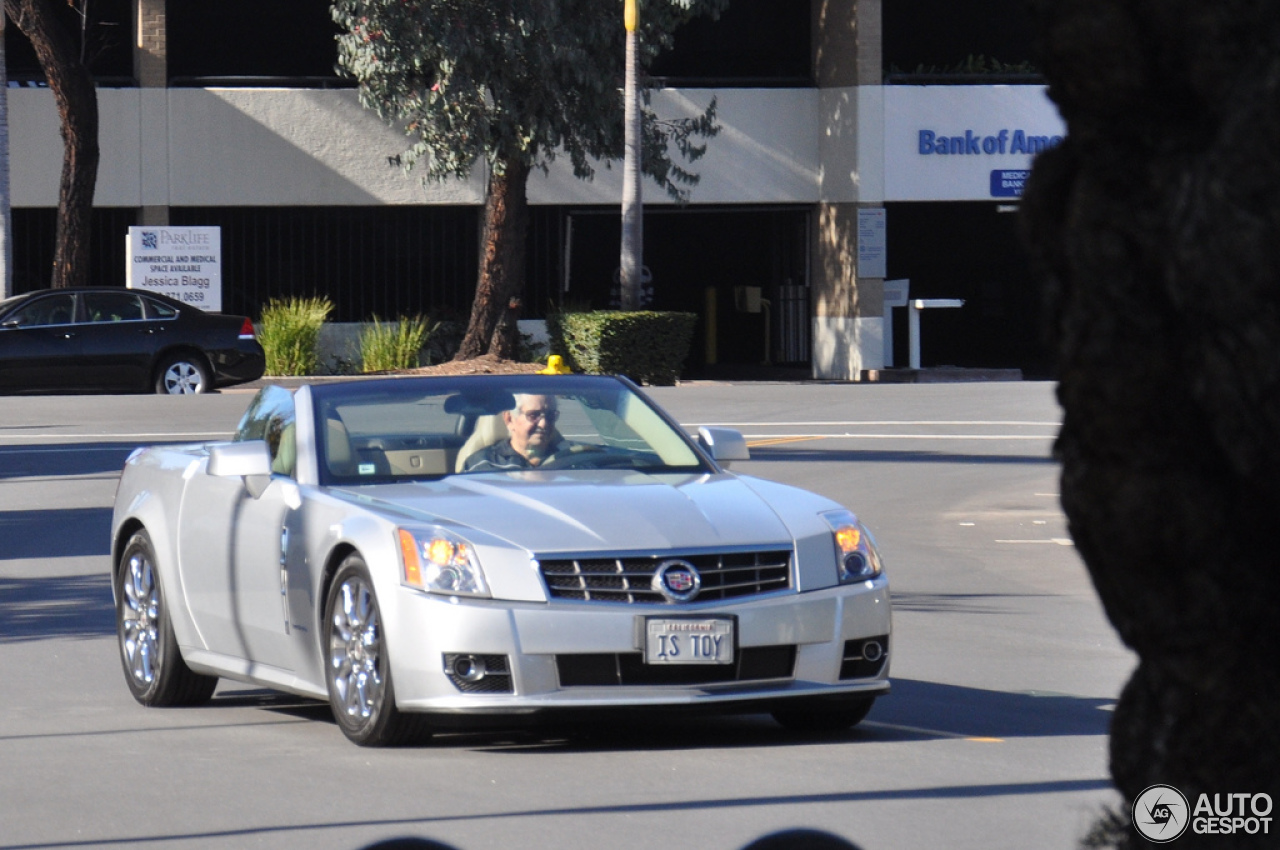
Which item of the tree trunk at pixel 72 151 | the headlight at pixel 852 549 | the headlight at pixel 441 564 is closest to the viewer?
the headlight at pixel 441 564

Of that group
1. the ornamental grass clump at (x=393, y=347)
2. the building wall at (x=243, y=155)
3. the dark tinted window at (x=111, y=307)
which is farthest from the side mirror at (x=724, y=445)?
the building wall at (x=243, y=155)

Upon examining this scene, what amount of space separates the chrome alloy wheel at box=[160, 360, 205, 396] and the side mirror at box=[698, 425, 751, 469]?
21.2 metres

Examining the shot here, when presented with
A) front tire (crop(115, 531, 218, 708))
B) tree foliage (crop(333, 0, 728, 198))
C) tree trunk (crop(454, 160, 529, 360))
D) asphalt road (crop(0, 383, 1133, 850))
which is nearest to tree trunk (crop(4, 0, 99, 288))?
tree foliage (crop(333, 0, 728, 198))

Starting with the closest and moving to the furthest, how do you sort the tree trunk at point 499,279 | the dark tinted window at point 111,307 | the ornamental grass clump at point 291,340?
the dark tinted window at point 111,307, the ornamental grass clump at point 291,340, the tree trunk at point 499,279

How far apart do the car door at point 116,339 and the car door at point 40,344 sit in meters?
A: 0.19

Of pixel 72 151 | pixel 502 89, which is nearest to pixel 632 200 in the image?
pixel 502 89

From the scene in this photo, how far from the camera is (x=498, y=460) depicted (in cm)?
855

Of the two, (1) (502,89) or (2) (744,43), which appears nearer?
(1) (502,89)

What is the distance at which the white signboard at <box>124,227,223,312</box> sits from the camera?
32.2 metres

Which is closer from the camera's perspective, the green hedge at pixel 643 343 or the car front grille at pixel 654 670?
the car front grille at pixel 654 670

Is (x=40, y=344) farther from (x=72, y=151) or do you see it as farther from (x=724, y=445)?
(x=724, y=445)

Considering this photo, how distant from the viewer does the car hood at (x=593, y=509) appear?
7.37 metres

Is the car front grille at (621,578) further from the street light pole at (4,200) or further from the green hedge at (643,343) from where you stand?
the street light pole at (4,200)

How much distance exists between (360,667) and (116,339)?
22.0m
